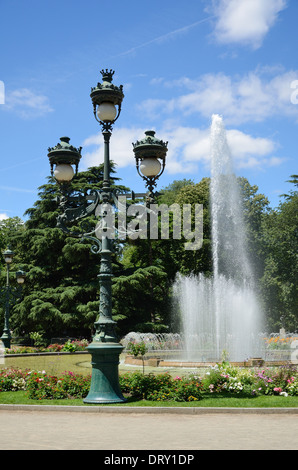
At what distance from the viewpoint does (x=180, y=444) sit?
7094 mm

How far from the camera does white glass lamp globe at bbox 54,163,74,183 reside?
11.1 metres

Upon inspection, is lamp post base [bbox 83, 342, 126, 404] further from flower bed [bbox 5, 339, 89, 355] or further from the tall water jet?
flower bed [bbox 5, 339, 89, 355]

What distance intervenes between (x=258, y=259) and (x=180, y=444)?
42731 millimetres

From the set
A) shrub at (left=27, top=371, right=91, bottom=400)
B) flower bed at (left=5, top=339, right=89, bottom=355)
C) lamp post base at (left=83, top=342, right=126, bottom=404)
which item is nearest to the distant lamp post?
flower bed at (left=5, top=339, right=89, bottom=355)

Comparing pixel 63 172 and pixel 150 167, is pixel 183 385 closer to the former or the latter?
pixel 150 167

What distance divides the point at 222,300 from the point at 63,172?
769 inches

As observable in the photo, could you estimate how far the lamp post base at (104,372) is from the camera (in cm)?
1047

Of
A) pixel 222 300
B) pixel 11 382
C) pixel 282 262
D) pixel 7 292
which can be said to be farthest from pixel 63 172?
pixel 282 262

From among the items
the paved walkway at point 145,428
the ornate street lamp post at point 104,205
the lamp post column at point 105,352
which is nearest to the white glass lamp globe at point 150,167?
the ornate street lamp post at point 104,205

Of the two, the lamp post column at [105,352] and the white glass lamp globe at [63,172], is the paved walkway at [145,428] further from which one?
the white glass lamp globe at [63,172]

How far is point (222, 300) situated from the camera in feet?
95.0
